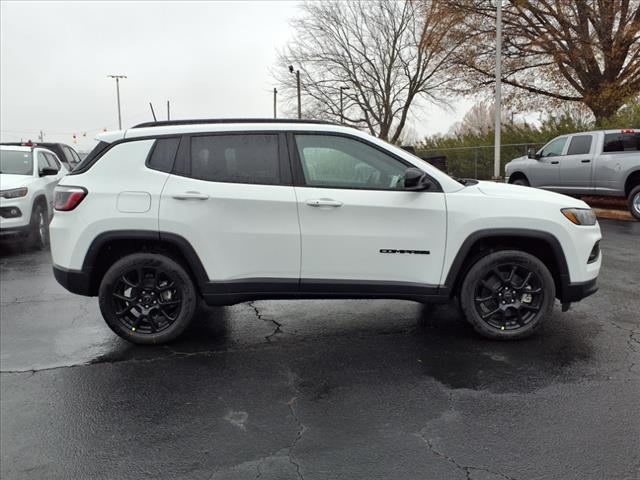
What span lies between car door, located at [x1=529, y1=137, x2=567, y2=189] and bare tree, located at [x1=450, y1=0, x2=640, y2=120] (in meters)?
6.42

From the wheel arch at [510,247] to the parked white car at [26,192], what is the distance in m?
7.44


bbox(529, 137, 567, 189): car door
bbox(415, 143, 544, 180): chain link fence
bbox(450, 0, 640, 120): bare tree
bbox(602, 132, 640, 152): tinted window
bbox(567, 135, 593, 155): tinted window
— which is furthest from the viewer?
bbox(415, 143, 544, 180): chain link fence

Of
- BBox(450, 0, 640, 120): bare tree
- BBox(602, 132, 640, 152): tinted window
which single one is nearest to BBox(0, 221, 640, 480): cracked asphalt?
BBox(602, 132, 640, 152): tinted window

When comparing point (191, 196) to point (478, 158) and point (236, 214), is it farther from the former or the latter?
point (478, 158)

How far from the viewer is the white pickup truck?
11.3m

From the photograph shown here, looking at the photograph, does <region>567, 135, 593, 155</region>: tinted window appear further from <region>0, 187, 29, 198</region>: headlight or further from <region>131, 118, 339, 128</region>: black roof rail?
<region>0, 187, 29, 198</region>: headlight

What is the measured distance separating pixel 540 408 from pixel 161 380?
8.27 ft

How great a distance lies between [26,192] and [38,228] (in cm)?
87

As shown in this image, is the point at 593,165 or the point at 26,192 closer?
the point at 26,192

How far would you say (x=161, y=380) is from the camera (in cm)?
381

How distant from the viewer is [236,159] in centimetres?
437

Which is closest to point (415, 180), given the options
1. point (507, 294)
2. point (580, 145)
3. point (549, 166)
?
point (507, 294)

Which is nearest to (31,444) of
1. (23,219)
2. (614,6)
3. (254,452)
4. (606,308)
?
(254,452)

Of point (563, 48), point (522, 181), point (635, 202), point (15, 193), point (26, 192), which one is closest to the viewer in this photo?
point (15, 193)
